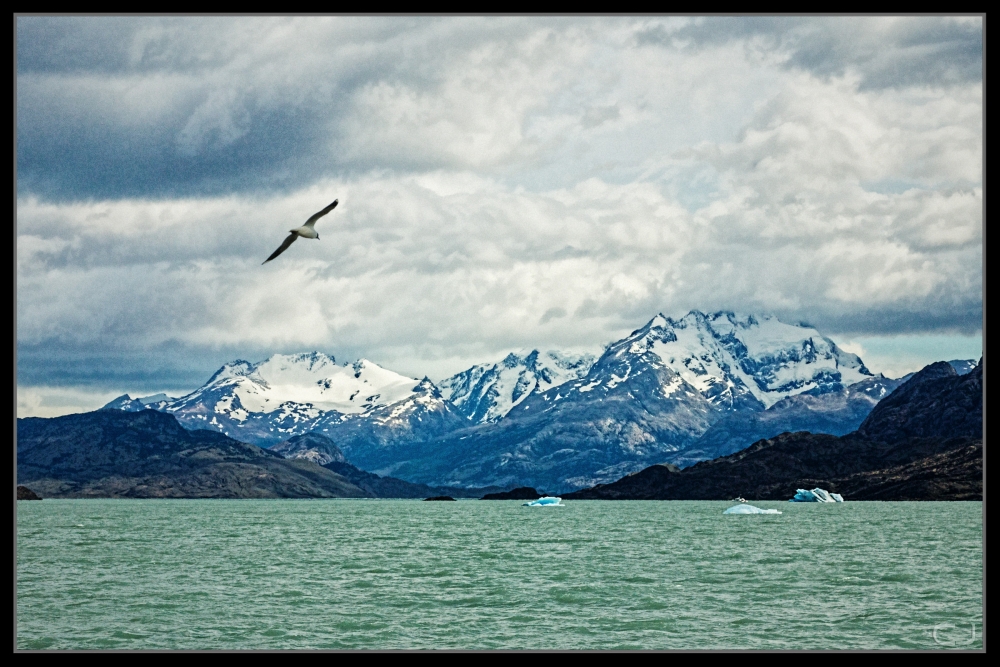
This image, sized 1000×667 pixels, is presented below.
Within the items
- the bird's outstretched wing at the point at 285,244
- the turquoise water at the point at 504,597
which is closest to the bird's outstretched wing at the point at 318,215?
the bird's outstretched wing at the point at 285,244

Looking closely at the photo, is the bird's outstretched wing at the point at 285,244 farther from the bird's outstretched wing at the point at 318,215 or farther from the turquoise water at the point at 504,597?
the turquoise water at the point at 504,597

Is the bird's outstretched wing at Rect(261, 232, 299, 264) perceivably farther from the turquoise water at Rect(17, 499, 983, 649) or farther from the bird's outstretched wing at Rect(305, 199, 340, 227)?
the turquoise water at Rect(17, 499, 983, 649)

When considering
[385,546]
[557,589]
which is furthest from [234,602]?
[385,546]

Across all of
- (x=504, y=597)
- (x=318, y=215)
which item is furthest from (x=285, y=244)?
(x=504, y=597)

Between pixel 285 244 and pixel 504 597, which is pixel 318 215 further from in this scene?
pixel 504 597

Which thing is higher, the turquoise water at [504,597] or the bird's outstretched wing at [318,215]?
the bird's outstretched wing at [318,215]

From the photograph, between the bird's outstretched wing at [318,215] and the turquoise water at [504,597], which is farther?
the turquoise water at [504,597]

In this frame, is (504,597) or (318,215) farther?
(504,597)

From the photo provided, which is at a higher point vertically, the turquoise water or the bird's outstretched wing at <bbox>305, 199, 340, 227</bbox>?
the bird's outstretched wing at <bbox>305, 199, 340, 227</bbox>

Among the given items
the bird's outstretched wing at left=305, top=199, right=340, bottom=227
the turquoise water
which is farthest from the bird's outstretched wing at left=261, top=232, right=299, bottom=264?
the turquoise water
